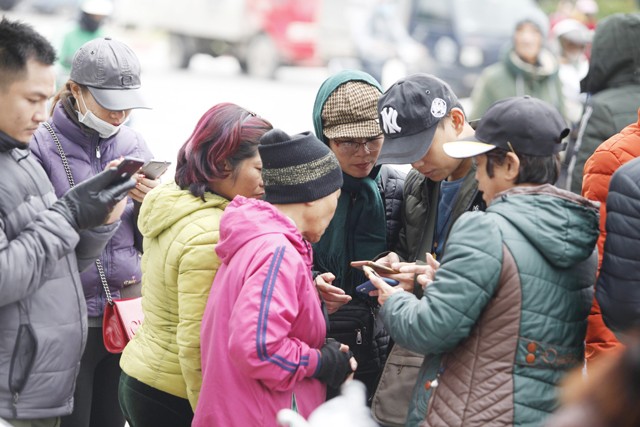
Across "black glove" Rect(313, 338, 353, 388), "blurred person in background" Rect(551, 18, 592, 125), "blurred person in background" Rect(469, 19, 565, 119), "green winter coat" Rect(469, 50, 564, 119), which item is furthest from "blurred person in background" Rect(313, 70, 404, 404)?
"blurred person in background" Rect(551, 18, 592, 125)

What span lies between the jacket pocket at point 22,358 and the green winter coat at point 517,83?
6239mm

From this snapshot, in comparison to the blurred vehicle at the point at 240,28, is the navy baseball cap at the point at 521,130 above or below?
above

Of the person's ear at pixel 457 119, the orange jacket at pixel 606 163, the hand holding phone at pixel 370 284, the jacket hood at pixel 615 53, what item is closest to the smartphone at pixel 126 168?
the hand holding phone at pixel 370 284

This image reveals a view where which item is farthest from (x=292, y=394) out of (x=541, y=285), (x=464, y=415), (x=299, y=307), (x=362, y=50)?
(x=362, y=50)

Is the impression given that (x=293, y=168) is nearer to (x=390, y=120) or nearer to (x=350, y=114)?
(x=390, y=120)

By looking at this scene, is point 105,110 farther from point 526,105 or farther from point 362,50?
point 362,50

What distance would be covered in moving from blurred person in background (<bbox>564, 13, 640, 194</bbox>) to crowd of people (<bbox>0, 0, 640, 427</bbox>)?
55.7 inches

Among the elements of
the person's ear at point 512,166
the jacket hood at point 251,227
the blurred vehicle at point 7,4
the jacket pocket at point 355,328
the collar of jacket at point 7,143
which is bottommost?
the blurred vehicle at point 7,4

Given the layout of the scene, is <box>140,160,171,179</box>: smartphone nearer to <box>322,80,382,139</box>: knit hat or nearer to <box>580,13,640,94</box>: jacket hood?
<box>322,80,382,139</box>: knit hat

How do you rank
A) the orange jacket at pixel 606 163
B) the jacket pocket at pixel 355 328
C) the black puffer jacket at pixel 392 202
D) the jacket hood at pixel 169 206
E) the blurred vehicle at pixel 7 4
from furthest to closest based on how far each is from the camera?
the blurred vehicle at pixel 7 4 < the black puffer jacket at pixel 392 202 < the jacket pocket at pixel 355 328 < the orange jacket at pixel 606 163 < the jacket hood at pixel 169 206

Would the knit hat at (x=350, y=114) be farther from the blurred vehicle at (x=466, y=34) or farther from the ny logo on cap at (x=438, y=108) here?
the blurred vehicle at (x=466, y=34)

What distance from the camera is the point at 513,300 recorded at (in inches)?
105

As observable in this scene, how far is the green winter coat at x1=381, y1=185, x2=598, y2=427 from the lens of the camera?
2650 mm

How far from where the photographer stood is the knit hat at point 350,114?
367 centimetres
